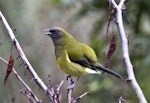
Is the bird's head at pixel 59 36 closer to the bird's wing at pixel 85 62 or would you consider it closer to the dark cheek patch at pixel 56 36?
the dark cheek patch at pixel 56 36

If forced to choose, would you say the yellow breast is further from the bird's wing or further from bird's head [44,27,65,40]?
bird's head [44,27,65,40]

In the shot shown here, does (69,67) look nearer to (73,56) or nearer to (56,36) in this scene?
(73,56)

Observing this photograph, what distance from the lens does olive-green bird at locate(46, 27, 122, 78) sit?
3.98m

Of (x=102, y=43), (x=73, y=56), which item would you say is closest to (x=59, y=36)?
(x=73, y=56)

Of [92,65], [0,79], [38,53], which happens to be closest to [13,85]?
[0,79]

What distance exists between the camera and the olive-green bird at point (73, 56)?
398 centimetres

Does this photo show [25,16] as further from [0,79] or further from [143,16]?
[0,79]

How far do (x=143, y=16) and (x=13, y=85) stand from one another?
169 cm

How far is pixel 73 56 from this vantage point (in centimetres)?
418

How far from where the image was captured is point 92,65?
397 centimetres

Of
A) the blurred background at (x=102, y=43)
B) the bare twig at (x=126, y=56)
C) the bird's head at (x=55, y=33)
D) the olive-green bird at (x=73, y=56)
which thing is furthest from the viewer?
the blurred background at (x=102, y=43)

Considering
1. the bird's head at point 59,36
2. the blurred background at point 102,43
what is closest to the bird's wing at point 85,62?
the bird's head at point 59,36

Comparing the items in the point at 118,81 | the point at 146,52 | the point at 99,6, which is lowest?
the point at 118,81

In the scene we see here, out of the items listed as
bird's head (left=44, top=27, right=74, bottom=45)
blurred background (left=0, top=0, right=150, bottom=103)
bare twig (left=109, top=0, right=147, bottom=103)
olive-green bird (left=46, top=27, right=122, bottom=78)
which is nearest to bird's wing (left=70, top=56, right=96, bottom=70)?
olive-green bird (left=46, top=27, right=122, bottom=78)
